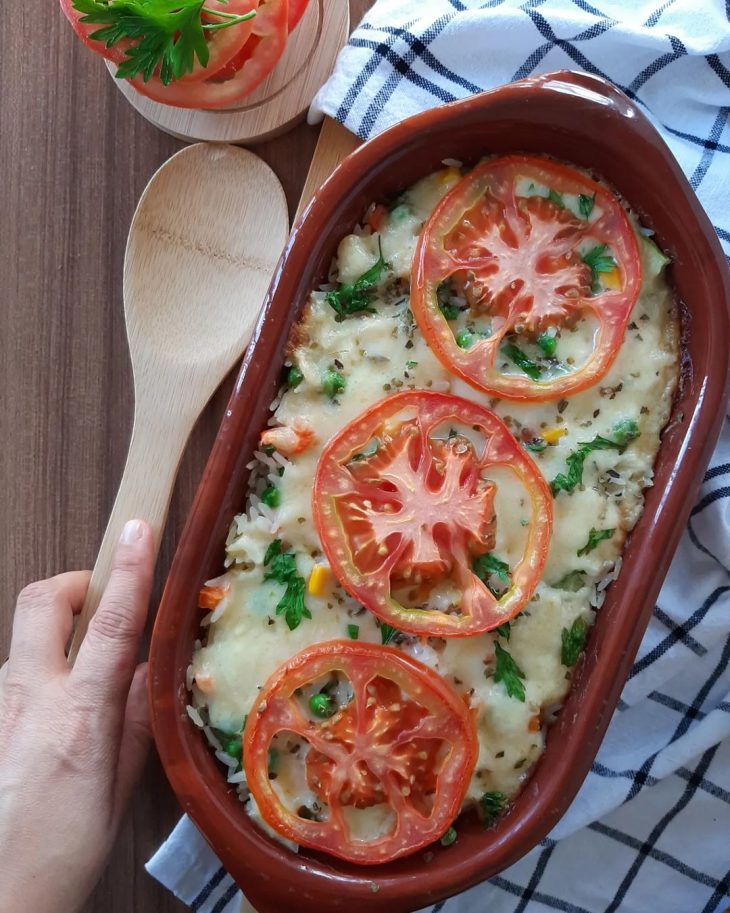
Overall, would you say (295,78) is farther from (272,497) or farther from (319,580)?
(319,580)

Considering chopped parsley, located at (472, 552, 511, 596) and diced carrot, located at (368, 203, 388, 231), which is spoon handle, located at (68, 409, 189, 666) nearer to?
diced carrot, located at (368, 203, 388, 231)

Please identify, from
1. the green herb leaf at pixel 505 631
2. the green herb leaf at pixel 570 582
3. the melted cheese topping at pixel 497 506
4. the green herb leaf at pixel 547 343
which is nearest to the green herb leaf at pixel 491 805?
the melted cheese topping at pixel 497 506

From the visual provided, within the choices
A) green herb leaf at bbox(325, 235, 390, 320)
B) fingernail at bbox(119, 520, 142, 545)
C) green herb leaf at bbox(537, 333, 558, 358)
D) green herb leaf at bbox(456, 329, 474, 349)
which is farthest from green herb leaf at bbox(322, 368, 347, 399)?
fingernail at bbox(119, 520, 142, 545)

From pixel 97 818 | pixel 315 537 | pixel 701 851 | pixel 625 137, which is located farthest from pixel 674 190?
pixel 97 818

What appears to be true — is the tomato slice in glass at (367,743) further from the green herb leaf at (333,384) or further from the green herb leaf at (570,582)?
the green herb leaf at (333,384)

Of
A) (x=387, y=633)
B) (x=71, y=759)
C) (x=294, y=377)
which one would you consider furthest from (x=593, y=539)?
(x=71, y=759)

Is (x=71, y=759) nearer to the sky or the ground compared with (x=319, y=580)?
nearer to the ground

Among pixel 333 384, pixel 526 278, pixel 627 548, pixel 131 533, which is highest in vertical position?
pixel 526 278
